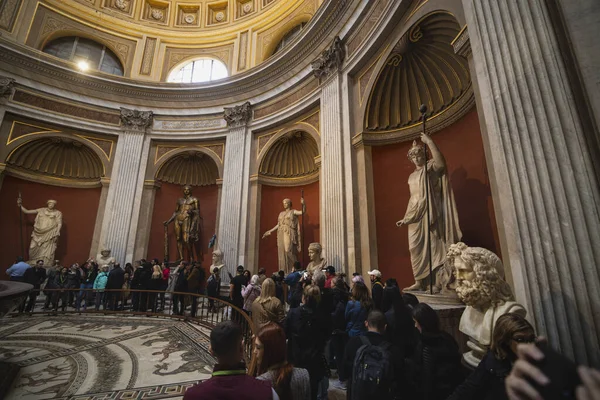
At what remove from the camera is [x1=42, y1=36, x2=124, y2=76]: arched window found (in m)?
10.6

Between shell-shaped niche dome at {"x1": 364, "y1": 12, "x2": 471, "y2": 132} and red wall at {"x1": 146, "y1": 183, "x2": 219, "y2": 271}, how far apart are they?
6900 millimetres

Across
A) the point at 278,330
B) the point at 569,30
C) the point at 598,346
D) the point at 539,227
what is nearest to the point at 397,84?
the point at 569,30

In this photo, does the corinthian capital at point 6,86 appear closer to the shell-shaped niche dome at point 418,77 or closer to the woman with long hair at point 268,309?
the shell-shaped niche dome at point 418,77

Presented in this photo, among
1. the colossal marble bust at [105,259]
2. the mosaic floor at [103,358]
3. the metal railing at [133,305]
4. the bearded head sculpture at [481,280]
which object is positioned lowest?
the mosaic floor at [103,358]

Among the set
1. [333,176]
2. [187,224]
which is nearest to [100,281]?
[187,224]

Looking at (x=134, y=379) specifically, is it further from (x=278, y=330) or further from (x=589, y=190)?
(x=589, y=190)

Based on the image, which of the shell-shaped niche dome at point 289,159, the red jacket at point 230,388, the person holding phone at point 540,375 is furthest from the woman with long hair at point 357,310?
the shell-shaped niche dome at point 289,159

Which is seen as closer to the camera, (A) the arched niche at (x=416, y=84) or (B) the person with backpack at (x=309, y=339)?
(B) the person with backpack at (x=309, y=339)

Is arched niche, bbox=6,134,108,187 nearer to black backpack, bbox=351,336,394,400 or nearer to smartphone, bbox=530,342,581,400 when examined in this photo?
black backpack, bbox=351,336,394,400

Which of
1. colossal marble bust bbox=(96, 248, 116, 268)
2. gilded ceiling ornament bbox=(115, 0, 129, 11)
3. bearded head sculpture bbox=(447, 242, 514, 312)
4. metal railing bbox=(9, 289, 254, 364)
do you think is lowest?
metal railing bbox=(9, 289, 254, 364)

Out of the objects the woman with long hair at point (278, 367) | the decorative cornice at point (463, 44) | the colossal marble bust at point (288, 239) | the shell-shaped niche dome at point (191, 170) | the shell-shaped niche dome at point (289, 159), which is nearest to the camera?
the woman with long hair at point (278, 367)

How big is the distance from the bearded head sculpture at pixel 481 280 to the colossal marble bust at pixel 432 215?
→ 2.59 m

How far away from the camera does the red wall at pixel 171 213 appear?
402 inches

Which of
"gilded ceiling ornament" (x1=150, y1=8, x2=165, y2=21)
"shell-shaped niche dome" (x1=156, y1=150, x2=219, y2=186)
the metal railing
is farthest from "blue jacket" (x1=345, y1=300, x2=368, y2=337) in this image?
"gilded ceiling ornament" (x1=150, y1=8, x2=165, y2=21)
